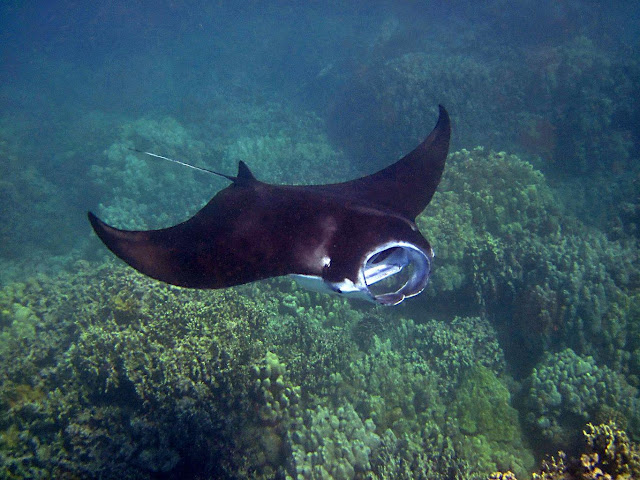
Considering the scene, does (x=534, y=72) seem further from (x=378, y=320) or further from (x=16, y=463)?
(x=16, y=463)

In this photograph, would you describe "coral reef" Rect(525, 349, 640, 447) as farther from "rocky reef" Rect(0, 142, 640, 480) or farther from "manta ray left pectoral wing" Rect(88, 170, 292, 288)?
"manta ray left pectoral wing" Rect(88, 170, 292, 288)

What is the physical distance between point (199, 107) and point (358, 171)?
1454 centimetres

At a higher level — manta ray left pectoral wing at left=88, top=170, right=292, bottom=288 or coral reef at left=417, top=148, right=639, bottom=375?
coral reef at left=417, top=148, right=639, bottom=375

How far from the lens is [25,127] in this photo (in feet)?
75.8

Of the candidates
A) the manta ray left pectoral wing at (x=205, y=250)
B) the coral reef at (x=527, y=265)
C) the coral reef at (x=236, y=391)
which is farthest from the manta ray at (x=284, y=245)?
the coral reef at (x=527, y=265)

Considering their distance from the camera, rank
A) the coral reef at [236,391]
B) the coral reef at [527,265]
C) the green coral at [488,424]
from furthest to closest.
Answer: the coral reef at [527,265], the green coral at [488,424], the coral reef at [236,391]

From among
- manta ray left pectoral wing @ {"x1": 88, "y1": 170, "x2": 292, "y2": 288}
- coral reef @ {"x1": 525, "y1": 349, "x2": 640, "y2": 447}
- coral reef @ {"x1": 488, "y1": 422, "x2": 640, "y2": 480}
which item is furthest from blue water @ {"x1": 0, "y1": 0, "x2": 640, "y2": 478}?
manta ray left pectoral wing @ {"x1": 88, "y1": 170, "x2": 292, "y2": 288}

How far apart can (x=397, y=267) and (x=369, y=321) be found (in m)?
3.64

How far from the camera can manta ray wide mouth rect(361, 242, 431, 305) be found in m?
2.72

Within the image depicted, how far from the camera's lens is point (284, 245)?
117 inches

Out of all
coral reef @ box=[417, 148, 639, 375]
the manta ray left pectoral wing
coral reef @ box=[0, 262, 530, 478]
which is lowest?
coral reef @ box=[0, 262, 530, 478]

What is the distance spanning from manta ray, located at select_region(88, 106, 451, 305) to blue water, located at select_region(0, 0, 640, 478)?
2414mm

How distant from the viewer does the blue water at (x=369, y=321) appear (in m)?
4.46

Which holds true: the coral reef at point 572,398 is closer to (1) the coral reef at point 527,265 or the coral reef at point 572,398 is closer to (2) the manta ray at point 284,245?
(1) the coral reef at point 527,265
